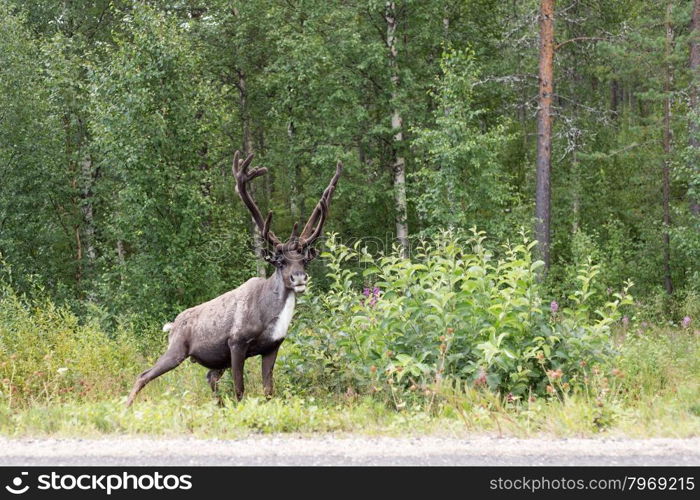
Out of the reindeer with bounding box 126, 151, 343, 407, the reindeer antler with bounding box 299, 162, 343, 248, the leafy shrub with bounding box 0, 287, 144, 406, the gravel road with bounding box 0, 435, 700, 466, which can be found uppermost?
the reindeer antler with bounding box 299, 162, 343, 248

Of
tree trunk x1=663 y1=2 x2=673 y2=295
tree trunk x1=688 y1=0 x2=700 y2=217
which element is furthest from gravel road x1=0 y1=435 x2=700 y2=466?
tree trunk x1=663 y1=2 x2=673 y2=295

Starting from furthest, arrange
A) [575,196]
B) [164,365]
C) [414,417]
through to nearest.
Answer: [575,196], [164,365], [414,417]

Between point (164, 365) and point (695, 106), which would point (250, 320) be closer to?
point (164, 365)

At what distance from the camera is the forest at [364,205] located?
24.9 feet

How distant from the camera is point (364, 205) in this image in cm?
2194

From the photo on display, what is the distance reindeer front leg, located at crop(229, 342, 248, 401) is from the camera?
799 centimetres

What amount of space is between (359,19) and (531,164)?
8.12m

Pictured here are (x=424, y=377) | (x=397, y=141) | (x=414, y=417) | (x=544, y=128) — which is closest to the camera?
(x=414, y=417)

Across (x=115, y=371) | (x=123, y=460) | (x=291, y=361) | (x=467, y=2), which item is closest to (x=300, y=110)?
(x=467, y=2)

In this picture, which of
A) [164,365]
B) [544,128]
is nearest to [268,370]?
[164,365]

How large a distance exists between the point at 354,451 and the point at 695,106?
16593 millimetres

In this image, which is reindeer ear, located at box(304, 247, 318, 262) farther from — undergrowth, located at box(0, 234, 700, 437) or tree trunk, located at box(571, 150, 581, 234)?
tree trunk, located at box(571, 150, 581, 234)

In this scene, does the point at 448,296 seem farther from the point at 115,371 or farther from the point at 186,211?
the point at 186,211

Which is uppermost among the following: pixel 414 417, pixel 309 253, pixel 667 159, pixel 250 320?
pixel 667 159
